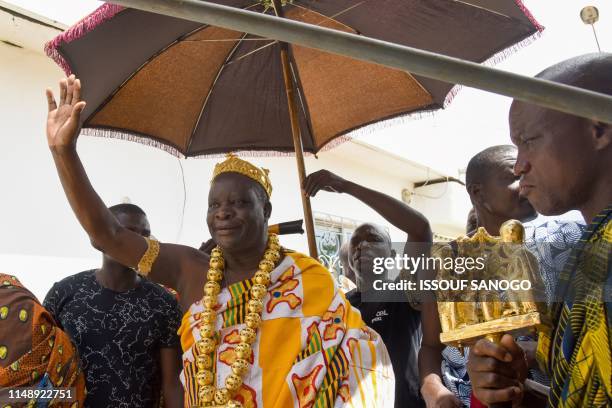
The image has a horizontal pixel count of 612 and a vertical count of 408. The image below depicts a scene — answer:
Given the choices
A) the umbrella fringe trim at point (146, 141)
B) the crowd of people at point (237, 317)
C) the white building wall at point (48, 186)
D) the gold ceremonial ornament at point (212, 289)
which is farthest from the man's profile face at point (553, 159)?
the white building wall at point (48, 186)

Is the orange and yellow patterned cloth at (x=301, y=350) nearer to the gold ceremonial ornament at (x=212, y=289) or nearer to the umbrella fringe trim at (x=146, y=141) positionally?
the gold ceremonial ornament at (x=212, y=289)

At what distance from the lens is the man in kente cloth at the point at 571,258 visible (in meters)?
1.10

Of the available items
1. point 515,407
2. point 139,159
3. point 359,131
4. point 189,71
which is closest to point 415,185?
point 139,159

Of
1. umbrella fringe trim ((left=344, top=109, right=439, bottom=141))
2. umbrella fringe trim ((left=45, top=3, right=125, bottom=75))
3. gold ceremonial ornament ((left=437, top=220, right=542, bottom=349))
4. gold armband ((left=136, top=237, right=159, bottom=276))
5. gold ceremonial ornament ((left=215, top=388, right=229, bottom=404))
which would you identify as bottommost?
gold ceremonial ornament ((left=215, top=388, right=229, bottom=404))

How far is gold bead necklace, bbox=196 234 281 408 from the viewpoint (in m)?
2.30

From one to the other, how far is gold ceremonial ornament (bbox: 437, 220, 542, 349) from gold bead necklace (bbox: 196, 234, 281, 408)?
1170 millimetres

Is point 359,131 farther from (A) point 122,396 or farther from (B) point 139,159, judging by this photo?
(B) point 139,159

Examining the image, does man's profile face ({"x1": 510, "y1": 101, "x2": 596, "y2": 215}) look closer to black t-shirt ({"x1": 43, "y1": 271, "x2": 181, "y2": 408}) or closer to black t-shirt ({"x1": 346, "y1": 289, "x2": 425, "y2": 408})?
black t-shirt ({"x1": 346, "y1": 289, "x2": 425, "y2": 408})

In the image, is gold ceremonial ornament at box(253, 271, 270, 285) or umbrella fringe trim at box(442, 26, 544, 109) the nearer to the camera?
gold ceremonial ornament at box(253, 271, 270, 285)

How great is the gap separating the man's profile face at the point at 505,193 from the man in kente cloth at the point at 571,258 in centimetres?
132

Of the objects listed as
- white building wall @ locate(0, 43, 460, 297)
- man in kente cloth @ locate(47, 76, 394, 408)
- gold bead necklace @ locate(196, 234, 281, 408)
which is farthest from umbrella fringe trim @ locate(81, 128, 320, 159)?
white building wall @ locate(0, 43, 460, 297)

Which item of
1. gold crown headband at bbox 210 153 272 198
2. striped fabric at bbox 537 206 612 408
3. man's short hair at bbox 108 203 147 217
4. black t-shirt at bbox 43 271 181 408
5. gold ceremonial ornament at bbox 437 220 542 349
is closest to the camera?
striped fabric at bbox 537 206 612 408

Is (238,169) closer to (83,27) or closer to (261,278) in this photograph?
(261,278)

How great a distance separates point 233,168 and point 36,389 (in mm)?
1296
